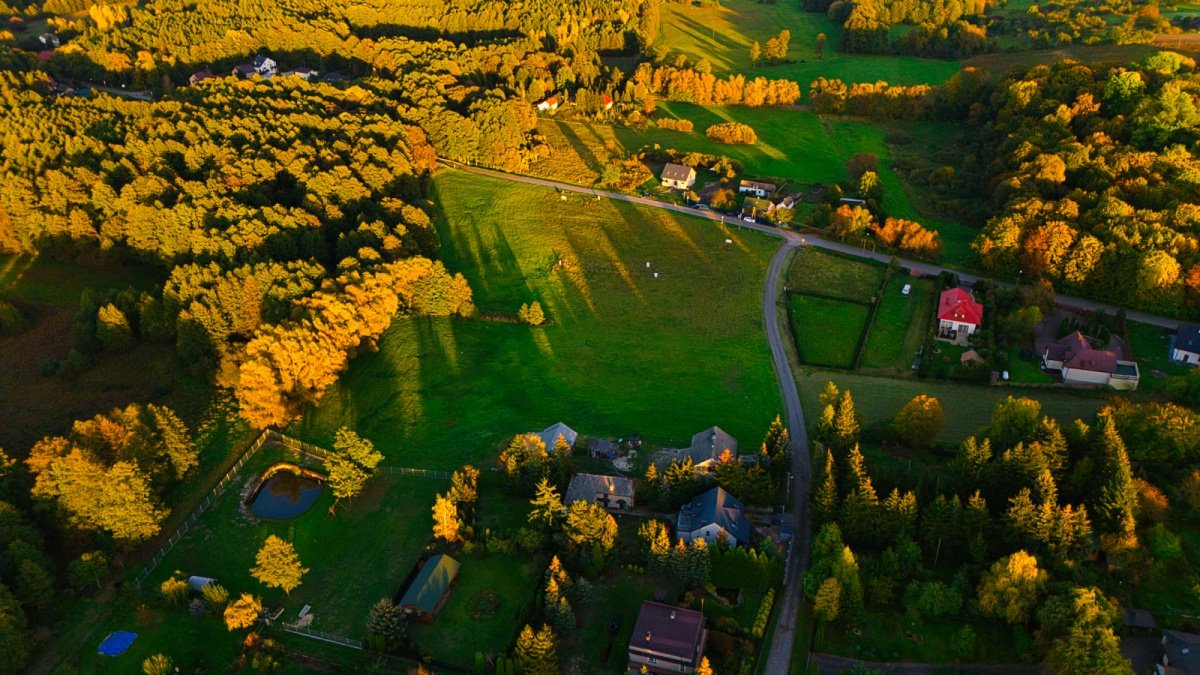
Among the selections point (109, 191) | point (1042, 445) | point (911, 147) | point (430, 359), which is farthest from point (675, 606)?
point (911, 147)

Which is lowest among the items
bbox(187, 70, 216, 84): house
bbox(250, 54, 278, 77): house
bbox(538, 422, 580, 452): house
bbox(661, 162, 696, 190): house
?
bbox(538, 422, 580, 452): house

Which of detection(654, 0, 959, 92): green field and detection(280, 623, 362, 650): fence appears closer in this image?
detection(280, 623, 362, 650): fence

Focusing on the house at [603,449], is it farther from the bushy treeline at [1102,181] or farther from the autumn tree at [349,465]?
the bushy treeline at [1102,181]

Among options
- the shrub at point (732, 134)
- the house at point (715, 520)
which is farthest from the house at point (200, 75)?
the house at point (715, 520)

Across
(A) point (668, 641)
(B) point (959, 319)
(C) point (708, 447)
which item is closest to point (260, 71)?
(C) point (708, 447)

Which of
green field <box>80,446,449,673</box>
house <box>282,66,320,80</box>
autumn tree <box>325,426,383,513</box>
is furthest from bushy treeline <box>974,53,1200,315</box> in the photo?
house <box>282,66,320,80</box>

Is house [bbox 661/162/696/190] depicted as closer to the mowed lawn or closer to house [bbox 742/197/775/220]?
the mowed lawn

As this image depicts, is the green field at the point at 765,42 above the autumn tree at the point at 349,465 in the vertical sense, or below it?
above

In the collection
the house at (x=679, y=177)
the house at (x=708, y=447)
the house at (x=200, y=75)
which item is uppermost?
the house at (x=200, y=75)
